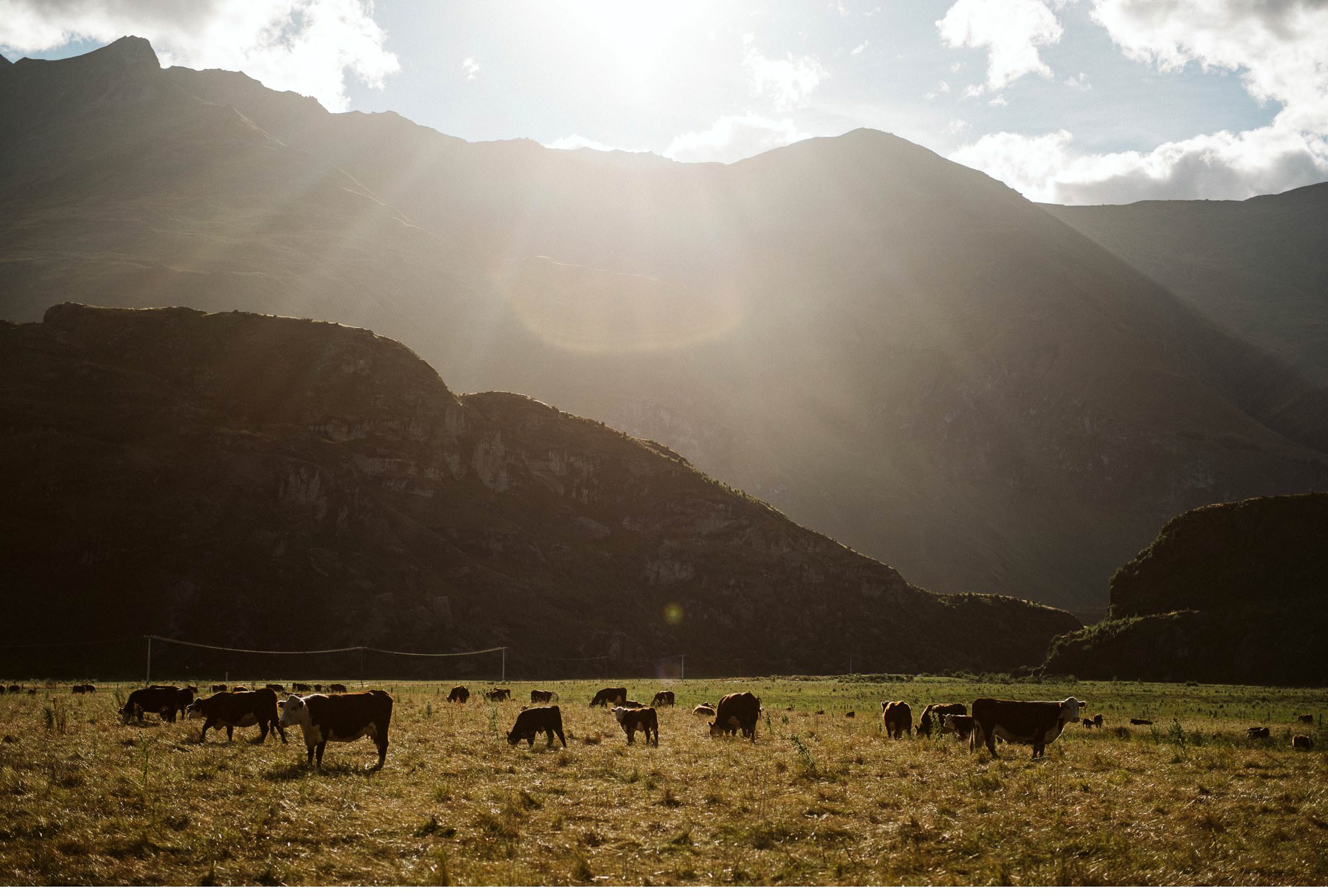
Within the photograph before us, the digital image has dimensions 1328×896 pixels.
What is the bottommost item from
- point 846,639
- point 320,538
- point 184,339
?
point 846,639

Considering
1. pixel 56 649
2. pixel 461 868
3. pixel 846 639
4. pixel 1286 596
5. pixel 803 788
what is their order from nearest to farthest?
pixel 461 868
pixel 803 788
pixel 56 649
pixel 1286 596
pixel 846 639

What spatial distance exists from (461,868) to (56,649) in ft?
274

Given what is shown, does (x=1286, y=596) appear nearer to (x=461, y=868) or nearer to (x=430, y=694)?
(x=430, y=694)

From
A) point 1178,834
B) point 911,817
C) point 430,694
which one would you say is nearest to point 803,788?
point 911,817

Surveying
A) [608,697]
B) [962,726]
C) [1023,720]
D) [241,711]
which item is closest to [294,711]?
[241,711]

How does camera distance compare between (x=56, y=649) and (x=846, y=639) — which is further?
(x=846, y=639)

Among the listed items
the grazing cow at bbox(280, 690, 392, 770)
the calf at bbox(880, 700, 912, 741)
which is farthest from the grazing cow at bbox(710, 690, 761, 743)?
the grazing cow at bbox(280, 690, 392, 770)

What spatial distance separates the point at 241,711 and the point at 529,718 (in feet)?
24.8

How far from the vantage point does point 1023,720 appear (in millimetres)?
22750

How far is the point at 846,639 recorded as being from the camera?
118875 millimetres

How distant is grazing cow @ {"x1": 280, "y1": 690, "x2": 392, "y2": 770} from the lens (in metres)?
19.8

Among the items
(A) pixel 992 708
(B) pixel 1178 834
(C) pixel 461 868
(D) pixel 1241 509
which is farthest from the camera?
(D) pixel 1241 509

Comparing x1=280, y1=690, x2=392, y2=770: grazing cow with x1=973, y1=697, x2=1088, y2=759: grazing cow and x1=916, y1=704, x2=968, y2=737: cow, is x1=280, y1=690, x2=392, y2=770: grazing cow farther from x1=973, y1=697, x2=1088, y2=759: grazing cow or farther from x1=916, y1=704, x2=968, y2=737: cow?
x1=916, y1=704, x2=968, y2=737: cow

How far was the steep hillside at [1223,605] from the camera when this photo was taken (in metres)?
75.5
